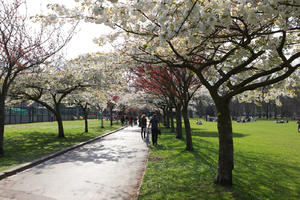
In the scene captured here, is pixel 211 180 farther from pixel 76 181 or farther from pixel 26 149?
pixel 26 149

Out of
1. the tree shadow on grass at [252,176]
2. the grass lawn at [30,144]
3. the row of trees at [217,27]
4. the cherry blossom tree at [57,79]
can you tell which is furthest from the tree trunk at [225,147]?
the cherry blossom tree at [57,79]

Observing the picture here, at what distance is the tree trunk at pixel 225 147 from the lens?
5.73 m

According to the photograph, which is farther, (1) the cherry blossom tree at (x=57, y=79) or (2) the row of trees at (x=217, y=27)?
(1) the cherry blossom tree at (x=57, y=79)

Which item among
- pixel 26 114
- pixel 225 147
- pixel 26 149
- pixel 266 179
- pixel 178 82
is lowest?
pixel 266 179

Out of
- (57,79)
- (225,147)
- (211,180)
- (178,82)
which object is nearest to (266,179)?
(211,180)

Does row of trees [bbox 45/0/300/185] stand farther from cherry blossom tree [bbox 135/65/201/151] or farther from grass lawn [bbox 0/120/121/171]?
grass lawn [bbox 0/120/121/171]

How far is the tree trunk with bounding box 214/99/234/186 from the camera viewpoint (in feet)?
18.8

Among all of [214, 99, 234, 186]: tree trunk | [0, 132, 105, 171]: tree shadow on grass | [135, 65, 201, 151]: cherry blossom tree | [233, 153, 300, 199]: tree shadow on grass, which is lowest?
[233, 153, 300, 199]: tree shadow on grass

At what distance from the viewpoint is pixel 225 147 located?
574 centimetres

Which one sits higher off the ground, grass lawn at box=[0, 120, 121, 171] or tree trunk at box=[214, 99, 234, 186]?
tree trunk at box=[214, 99, 234, 186]

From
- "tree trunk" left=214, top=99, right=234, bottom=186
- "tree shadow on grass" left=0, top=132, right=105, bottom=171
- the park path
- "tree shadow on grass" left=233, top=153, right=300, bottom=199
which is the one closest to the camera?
Answer: the park path

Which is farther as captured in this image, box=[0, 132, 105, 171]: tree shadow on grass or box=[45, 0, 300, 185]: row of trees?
box=[0, 132, 105, 171]: tree shadow on grass

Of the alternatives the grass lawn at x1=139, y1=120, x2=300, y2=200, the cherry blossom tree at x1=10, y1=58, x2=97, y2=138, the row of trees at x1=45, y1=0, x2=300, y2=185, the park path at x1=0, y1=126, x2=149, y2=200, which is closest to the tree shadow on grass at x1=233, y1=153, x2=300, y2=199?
the grass lawn at x1=139, y1=120, x2=300, y2=200

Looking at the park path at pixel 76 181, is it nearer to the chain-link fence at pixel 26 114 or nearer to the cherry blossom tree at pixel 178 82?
the cherry blossom tree at pixel 178 82
